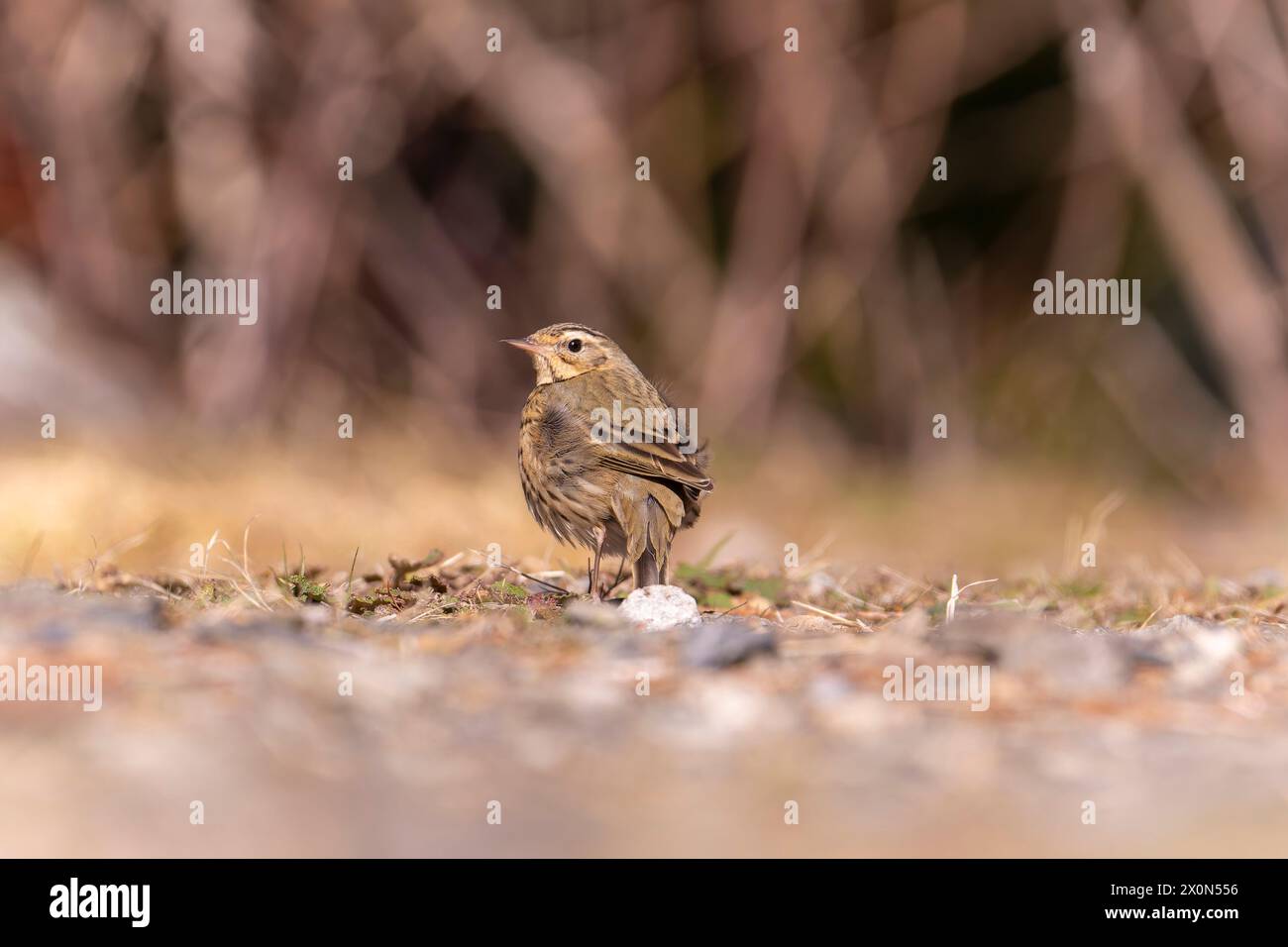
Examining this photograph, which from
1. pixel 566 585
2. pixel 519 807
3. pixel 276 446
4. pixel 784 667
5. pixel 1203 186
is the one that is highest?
pixel 1203 186

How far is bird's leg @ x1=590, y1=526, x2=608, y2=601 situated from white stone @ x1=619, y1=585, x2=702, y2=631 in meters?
0.47

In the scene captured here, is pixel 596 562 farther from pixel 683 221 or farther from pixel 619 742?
pixel 683 221

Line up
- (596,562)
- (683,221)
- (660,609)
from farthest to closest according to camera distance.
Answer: (683,221) < (596,562) < (660,609)

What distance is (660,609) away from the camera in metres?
3.80

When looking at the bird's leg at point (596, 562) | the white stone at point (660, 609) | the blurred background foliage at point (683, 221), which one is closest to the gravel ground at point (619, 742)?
the white stone at point (660, 609)

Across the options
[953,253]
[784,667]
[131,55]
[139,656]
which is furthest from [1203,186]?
[139,656]

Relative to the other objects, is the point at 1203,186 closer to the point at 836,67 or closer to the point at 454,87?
the point at 836,67

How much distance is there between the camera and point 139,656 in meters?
2.96

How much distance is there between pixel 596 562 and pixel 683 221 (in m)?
6.71

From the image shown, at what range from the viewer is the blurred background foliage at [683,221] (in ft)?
32.2

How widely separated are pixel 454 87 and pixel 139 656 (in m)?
7.92

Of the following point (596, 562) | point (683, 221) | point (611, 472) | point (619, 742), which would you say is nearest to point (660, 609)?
point (596, 562)

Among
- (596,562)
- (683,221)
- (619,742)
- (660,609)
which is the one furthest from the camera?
(683,221)

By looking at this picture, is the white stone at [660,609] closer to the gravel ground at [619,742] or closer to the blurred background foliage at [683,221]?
the gravel ground at [619,742]
